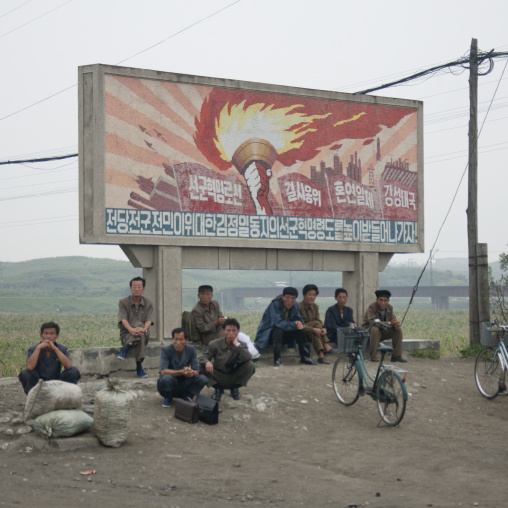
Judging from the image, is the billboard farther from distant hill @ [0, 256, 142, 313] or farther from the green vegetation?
distant hill @ [0, 256, 142, 313]

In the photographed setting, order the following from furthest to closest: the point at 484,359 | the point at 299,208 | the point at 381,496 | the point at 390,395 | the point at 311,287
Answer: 1. the point at 299,208
2. the point at 311,287
3. the point at 484,359
4. the point at 390,395
5. the point at 381,496

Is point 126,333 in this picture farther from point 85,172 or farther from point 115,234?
point 85,172

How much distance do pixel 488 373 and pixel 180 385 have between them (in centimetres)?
460

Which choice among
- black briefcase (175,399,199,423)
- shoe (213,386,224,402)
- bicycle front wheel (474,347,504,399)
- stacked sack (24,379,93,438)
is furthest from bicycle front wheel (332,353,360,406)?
stacked sack (24,379,93,438)

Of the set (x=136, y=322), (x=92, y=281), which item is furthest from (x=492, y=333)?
(x=92, y=281)

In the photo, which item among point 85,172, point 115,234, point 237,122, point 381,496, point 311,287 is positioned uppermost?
point 237,122

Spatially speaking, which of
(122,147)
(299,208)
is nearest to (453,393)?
(299,208)

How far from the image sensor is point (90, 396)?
9898mm

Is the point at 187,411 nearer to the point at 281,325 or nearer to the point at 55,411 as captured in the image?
the point at 55,411

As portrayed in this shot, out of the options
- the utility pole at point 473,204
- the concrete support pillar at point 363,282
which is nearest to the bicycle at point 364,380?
the concrete support pillar at point 363,282

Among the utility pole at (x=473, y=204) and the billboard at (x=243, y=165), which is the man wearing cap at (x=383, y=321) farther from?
the utility pole at (x=473, y=204)

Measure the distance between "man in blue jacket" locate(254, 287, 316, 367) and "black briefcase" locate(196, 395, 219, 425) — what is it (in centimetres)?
344

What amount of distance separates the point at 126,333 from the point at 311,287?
10.8 ft

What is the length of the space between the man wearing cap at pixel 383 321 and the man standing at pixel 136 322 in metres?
3.86
